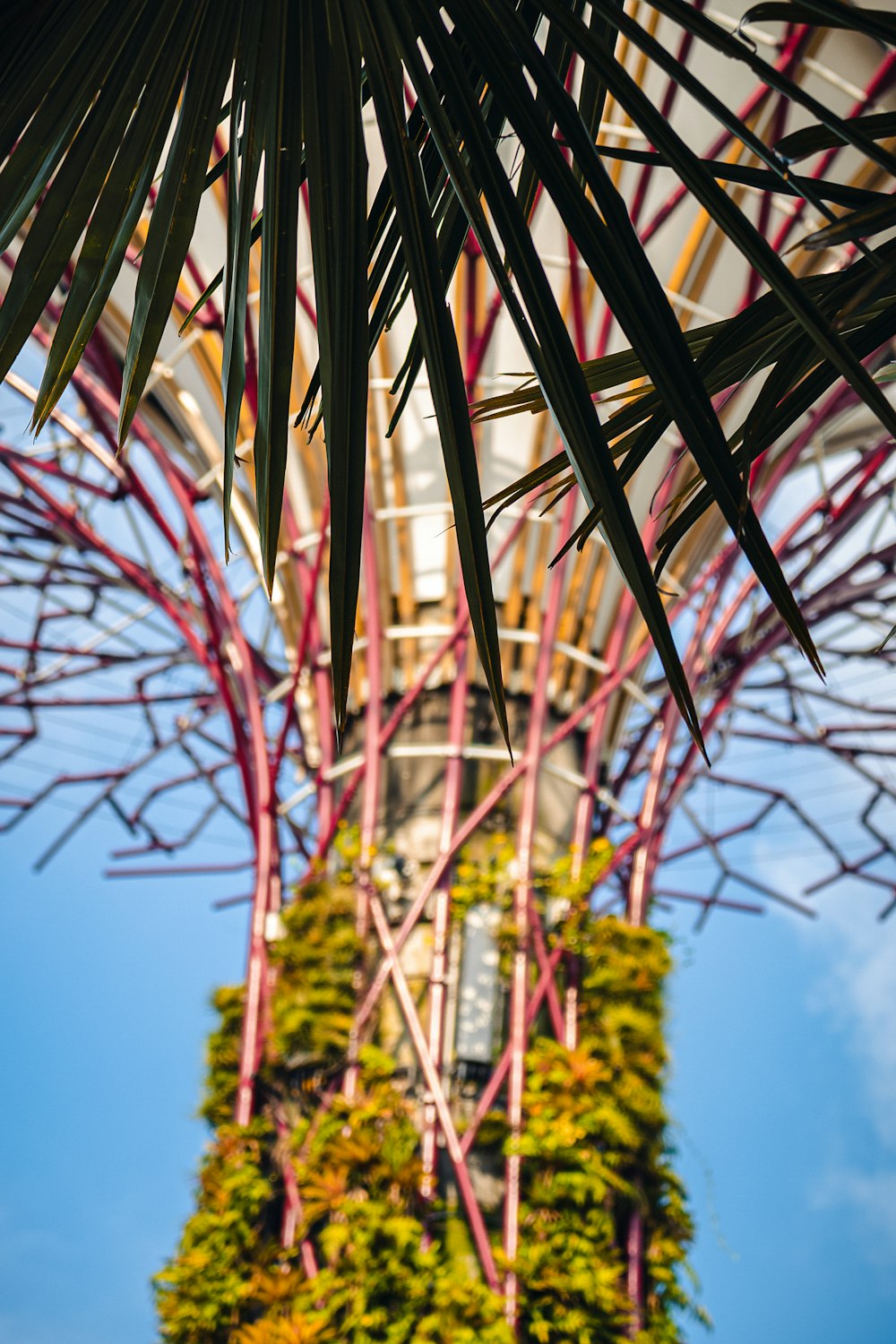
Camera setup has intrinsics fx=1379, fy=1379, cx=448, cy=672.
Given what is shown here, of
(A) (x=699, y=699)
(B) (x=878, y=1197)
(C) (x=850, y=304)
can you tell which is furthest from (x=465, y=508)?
(B) (x=878, y=1197)

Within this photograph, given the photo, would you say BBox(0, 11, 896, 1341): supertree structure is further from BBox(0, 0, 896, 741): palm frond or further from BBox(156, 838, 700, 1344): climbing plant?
BBox(0, 0, 896, 741): palm frond

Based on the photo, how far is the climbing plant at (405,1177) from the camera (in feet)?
27.2

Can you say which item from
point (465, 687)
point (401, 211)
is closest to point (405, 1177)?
point (465, 687)

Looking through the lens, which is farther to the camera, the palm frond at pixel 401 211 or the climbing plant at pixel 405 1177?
the climbing plant at pixel 405 1177

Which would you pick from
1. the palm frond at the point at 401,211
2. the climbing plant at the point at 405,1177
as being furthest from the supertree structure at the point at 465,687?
the palm frond at the point at 401,211

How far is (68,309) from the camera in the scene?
207cm

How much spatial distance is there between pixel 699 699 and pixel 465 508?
31.5 ft

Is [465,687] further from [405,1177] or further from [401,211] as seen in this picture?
[401,211]

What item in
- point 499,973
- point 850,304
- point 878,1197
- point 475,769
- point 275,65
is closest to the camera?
point 850,304

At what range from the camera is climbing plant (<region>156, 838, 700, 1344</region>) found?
828cm

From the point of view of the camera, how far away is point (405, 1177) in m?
8.55

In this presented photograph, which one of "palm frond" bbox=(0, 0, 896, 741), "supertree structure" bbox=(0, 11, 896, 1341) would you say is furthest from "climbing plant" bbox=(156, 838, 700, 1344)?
"palm frond" bbox=(0, 0, 896, 741)

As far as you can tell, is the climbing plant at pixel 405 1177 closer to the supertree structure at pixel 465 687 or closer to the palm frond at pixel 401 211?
the supertree structure at pixel 465 687

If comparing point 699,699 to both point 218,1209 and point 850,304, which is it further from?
point 850,304
